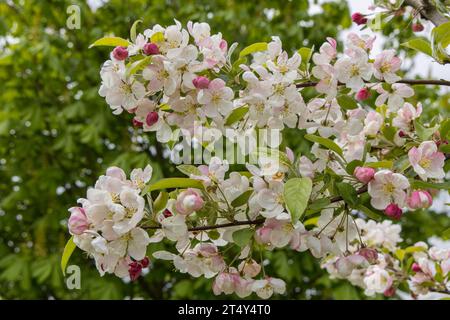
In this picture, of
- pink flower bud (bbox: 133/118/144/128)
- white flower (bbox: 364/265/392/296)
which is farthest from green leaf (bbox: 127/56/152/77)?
white flower (bbox: 364/265/392/296)

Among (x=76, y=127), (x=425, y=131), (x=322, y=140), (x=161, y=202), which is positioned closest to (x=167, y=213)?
(x=161, y=202)

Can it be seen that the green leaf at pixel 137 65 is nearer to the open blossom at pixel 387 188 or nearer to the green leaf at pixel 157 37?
the green leaf at pixel 157 37

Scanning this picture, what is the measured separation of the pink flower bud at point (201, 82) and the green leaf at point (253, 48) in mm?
144

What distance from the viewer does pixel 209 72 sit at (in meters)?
0.97

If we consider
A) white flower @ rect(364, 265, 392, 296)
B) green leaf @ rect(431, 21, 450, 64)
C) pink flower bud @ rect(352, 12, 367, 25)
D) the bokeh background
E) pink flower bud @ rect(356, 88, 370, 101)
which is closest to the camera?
green leaf @ rect(431, 21, 450, 64)

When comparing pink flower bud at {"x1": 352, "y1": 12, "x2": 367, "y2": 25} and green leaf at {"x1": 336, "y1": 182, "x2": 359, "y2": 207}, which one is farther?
pink flower bud at {"x1": 352, "y1": 12, "x2": 367, "y2": 25}

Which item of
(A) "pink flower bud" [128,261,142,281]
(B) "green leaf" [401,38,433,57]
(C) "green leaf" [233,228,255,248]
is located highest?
(B) "green leaf" [401,38,433,57]

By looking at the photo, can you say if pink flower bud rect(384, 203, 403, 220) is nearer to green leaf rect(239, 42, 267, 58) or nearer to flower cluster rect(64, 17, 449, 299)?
flower cluster rect(64, 17, 449, 299)

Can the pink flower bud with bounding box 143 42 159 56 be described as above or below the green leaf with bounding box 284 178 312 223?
above

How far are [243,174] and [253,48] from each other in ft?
0.83

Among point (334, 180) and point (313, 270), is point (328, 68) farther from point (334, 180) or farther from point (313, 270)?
point (313, 270)

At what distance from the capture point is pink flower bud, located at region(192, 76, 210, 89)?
908 mm

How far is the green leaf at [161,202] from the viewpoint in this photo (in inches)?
32.8
